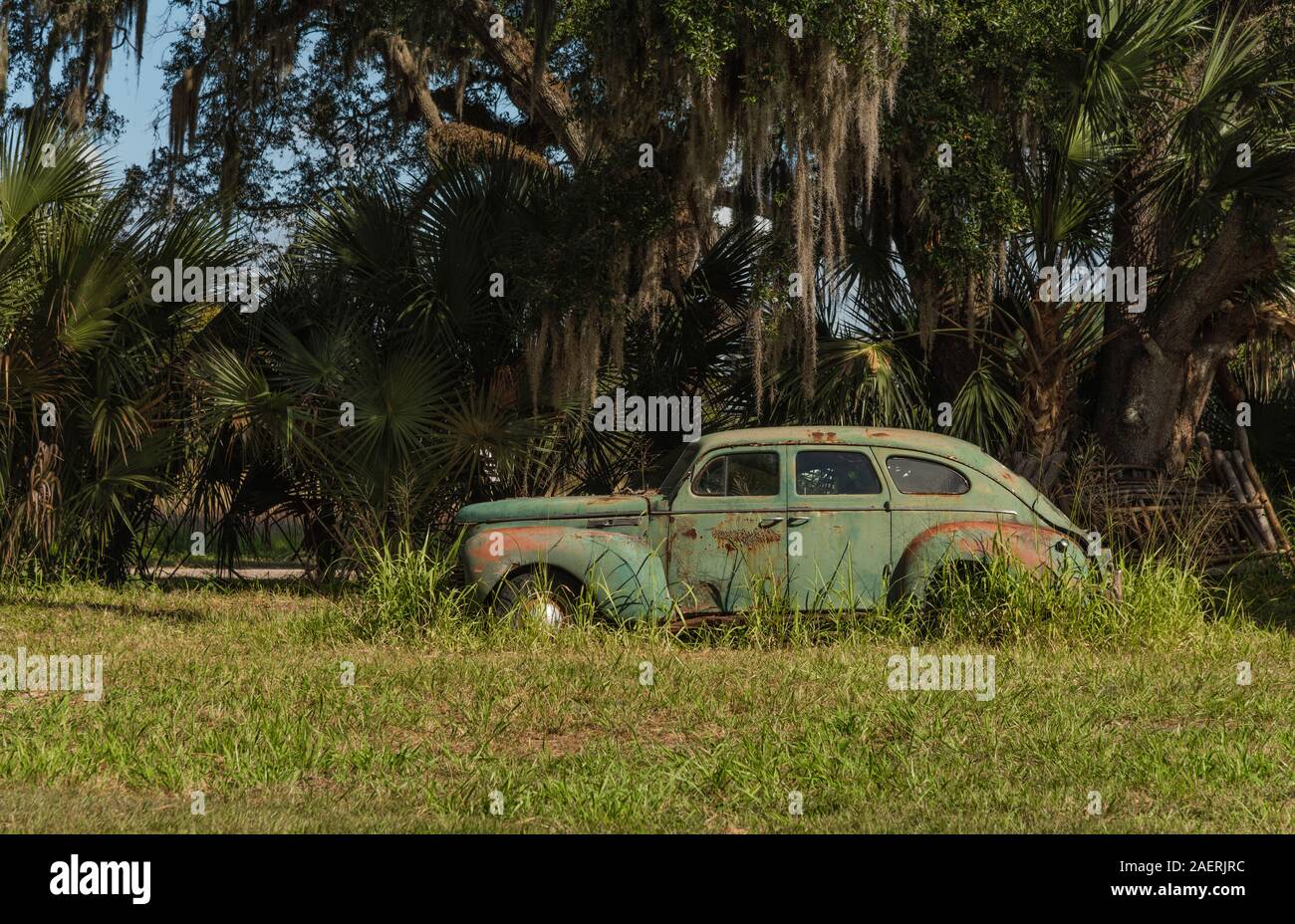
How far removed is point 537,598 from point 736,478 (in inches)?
60.1

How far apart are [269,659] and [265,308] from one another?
18.2 feet

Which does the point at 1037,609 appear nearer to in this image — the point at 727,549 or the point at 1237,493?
the point at 727,549

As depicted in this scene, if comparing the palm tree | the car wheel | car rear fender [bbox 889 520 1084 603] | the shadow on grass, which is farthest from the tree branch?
car rear fender [bbox 889 520 1084 603]

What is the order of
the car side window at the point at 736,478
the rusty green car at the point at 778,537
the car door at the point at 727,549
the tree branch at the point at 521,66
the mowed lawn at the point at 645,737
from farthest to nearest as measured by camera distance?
the tree branch at the point at 521,66 < the car side window at the point at 736,478 < the car door at the point at 727,549 < the rusty green car at the point at 778,537 < the mowed lawn at the point at 645,737

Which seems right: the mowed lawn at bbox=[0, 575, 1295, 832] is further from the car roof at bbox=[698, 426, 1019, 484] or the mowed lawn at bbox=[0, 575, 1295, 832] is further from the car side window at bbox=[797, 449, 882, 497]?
the car roof at bbox=[698, 426, 1019, 484]

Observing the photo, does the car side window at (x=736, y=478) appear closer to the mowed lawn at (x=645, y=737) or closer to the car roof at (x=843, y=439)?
the car roof at (x=843, y=439)

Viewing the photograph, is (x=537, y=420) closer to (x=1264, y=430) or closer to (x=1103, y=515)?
(x=1103, y=515)

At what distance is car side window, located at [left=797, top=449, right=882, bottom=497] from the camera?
9508 millimetres

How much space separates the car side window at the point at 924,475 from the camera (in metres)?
9.55

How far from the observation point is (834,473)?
377 inches

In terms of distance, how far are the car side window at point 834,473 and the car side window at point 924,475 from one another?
17cm

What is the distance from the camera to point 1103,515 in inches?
450

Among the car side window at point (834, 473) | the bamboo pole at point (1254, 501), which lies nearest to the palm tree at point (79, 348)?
the car side window at point (834, 473)

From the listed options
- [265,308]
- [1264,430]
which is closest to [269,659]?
[265,308]
